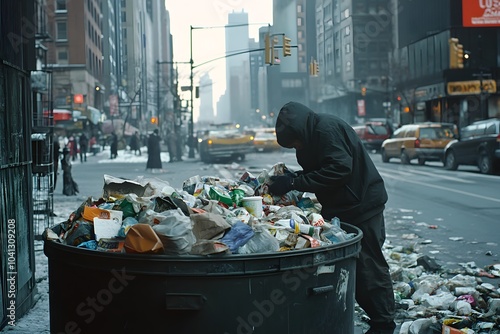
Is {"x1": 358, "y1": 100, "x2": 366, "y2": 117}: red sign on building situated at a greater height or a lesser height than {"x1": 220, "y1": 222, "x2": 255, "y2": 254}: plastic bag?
greater

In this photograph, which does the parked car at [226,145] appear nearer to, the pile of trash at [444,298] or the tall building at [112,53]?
the pile of trash at [444,298]

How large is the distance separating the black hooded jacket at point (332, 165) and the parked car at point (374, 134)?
1521 inches

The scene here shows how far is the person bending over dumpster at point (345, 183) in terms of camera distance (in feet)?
15.9

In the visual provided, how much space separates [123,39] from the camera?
9231cm

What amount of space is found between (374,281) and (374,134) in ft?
128

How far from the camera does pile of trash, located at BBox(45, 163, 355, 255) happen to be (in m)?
3.47

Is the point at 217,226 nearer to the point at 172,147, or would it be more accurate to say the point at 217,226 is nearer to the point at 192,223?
the point at 192,223

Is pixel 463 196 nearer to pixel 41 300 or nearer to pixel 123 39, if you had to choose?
pixel 41 300

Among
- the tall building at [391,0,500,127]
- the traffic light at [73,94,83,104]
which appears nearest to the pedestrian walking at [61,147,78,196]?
the tall building at [391,0,500,127]

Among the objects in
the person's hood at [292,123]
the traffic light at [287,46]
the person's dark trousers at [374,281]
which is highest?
the traffic light at [287,46]

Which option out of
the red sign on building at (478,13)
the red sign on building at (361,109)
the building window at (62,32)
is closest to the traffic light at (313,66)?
the red sign on building at (478,13)

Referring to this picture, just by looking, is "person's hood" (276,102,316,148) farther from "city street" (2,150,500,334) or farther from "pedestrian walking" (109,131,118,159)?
"pedestrian walking" (109,131,118,159)

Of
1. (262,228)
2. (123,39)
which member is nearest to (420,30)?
(123,39)

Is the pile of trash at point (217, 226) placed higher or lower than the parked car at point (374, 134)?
lower
